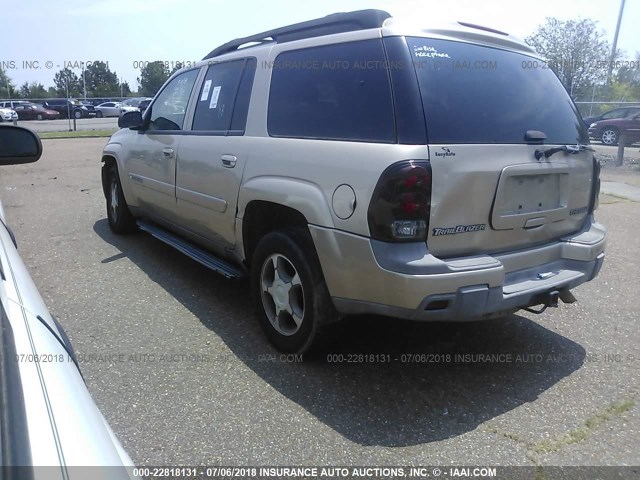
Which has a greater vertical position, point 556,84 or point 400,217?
point 556,84

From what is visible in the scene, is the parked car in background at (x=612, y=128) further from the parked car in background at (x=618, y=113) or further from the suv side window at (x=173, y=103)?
the suv side window at (x=173, y=103)

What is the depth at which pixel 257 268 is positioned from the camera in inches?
139

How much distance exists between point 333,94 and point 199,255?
1.91m

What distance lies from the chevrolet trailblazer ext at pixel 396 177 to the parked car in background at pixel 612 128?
17522mm

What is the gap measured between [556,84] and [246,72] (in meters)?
2.24

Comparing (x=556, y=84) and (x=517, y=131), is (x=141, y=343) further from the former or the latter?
(x=556, y=84)

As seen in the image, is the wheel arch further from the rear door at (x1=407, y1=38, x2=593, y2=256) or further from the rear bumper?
the rear door at (x1=407, y1=38, x2=593, y2=256)

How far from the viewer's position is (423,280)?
257 cm

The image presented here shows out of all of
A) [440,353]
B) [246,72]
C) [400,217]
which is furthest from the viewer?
[246,72]

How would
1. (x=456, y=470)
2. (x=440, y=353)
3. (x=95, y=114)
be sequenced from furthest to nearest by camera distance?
(x=95, y=114) → (x=440, y=353) → (x=456, y=470)

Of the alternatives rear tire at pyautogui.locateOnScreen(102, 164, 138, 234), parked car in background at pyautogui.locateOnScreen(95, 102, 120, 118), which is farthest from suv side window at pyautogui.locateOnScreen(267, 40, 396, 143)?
parked car in background at pyautogui.locateOnScreen(95, 102, 120, 118)

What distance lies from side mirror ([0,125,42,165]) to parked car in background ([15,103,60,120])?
116ft

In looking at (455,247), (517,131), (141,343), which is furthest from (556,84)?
(141,343)

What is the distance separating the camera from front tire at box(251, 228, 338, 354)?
3047 mm
